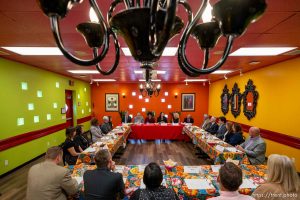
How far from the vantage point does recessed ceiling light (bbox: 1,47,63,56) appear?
11.1 ft

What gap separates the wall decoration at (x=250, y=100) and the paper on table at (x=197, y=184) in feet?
15.4

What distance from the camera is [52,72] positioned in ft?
21.3

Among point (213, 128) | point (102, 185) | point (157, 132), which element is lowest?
point (157, 132)

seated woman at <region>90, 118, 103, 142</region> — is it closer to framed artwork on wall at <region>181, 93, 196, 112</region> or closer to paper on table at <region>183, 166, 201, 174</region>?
paper on table at <region>183, 166, 201, 174</region>

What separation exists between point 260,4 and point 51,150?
2269 mm

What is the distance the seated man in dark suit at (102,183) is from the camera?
1745 millimetres

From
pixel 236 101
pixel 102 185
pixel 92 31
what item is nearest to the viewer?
pixel 92 31

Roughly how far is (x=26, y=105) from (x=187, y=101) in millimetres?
7951

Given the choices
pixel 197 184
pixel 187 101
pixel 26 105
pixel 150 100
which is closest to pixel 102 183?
pixel 197 184

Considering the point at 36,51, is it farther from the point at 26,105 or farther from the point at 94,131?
the point at 94,131

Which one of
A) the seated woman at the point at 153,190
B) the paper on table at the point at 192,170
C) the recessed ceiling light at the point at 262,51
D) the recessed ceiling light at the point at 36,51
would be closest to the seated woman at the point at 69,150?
the recessed ceiling light at the point at 36,51

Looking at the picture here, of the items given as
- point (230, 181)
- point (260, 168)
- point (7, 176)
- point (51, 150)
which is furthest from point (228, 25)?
point (7, 176)

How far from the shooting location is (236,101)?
7.32 meters

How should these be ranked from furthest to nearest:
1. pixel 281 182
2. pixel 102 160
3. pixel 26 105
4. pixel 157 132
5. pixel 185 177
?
pixel 157 132 < pixel 26 105 < pixel 185 177 < pixel 102 160 < pixel 281 182
